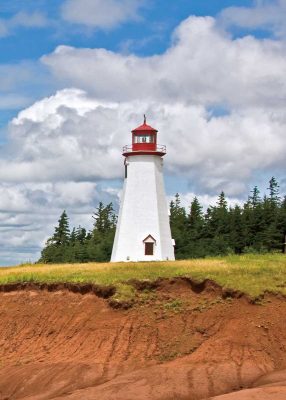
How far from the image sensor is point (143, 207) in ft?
192

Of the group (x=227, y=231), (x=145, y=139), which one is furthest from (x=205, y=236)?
(x=145, y=139)

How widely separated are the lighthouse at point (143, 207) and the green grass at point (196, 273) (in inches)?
653

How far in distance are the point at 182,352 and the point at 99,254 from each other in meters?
55.8

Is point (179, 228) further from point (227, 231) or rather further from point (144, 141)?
point (144, 141)

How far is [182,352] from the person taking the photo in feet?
97.6

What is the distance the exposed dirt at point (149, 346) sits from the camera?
89.0 ft

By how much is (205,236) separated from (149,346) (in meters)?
68.5

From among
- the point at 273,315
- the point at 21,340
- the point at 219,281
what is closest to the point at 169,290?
the point at 219,281

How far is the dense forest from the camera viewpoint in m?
87.3

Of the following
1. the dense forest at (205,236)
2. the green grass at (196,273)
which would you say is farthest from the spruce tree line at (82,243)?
the green grass at (196,273)

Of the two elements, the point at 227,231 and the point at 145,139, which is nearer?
the point at 145,139

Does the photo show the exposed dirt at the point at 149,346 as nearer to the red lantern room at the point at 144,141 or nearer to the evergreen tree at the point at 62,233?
the red lantern room at the point at 144,141

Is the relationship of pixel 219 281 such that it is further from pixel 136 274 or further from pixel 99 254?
pixel 99 254

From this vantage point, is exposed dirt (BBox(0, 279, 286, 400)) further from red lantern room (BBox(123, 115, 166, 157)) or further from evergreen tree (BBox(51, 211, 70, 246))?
evergreen tree (BBox(51, 211, 70, 246))
